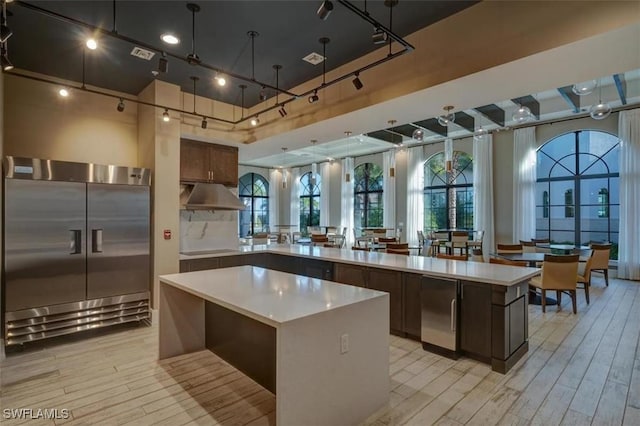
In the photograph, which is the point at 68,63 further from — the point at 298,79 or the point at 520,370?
the point at 520,370

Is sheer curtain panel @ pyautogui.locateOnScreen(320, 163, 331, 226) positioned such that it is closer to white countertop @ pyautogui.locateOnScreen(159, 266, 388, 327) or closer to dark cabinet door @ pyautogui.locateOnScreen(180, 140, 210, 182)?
dark cabinet door @ pyautogui.locateOnScreen(180, 140, 210, 182)

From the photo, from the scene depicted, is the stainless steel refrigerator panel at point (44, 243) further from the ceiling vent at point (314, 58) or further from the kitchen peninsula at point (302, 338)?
the ceiling vent at point (314, 58)

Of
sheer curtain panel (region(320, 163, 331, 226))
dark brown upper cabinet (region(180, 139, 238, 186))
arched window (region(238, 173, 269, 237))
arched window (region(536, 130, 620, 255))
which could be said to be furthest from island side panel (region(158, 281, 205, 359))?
arched window (region(238, 173, 269, 237))

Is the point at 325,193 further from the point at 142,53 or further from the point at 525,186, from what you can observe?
the point at 142,53

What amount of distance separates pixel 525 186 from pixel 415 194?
3.09 metres

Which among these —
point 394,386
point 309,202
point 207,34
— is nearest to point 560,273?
point 394,386

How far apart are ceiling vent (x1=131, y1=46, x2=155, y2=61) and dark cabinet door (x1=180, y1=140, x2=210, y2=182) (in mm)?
1621

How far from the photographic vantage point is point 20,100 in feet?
13.8

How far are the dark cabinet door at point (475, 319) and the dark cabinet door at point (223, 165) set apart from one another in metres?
4.38

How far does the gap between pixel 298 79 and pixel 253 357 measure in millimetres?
3744

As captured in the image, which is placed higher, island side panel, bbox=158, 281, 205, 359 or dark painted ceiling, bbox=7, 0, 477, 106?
dark painted ceiling, bbox=7, 0, 477, 106

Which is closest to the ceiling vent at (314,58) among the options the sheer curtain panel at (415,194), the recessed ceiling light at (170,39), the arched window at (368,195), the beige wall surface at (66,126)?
the recessed ceiling light at (170,39)

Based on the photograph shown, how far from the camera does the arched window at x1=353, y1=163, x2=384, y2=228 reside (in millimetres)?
12055

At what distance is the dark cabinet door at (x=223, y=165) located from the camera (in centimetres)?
582
